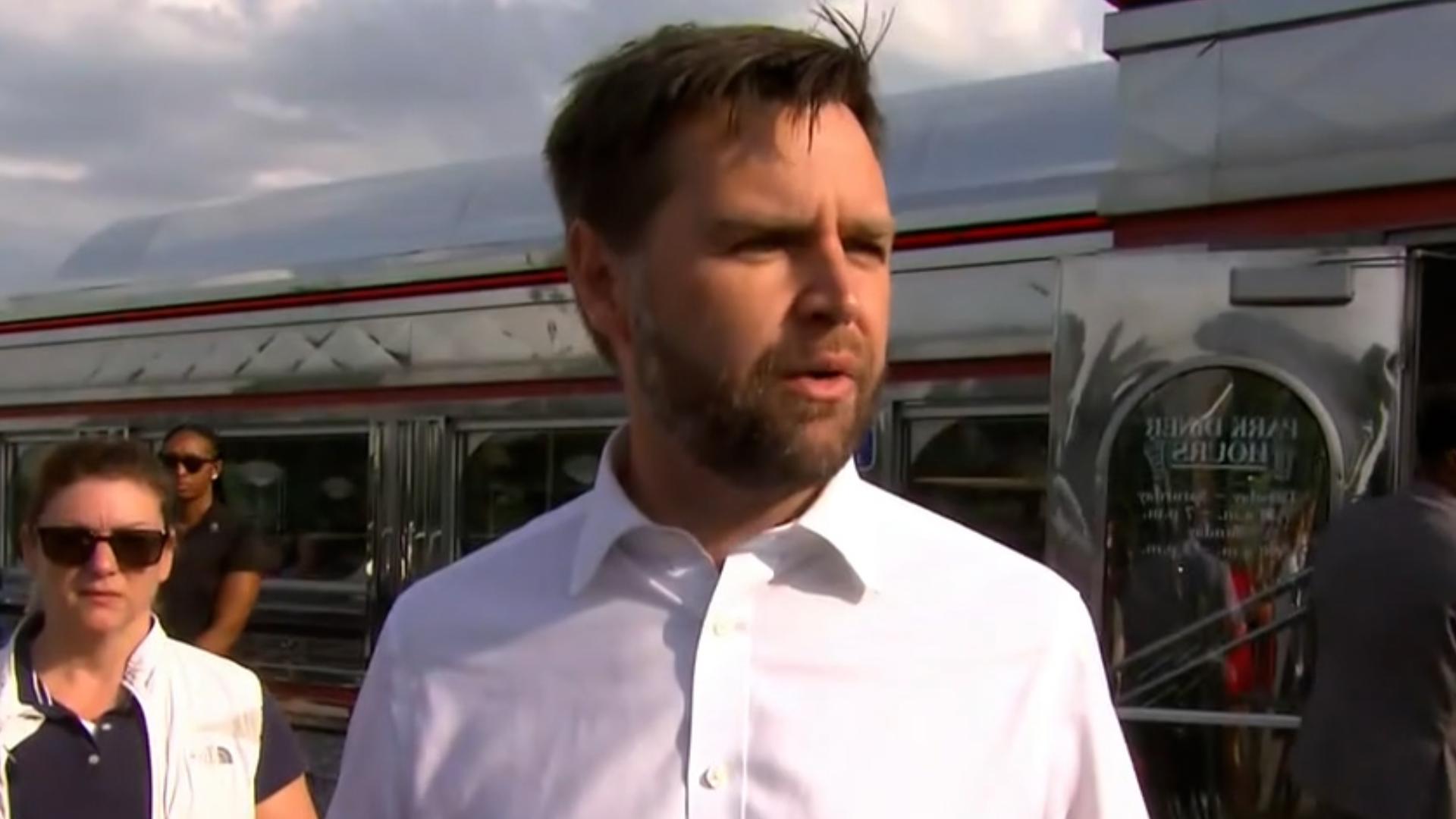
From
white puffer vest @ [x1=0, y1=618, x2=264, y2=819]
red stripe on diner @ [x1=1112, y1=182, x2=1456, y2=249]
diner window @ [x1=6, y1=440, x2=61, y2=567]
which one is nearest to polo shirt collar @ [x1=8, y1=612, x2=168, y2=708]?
white puffer vest @ [x1=0, y1=618, x2=264, y2=819]

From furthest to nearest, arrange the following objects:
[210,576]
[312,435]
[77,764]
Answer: [312,435] < [210,576] < [77,764]

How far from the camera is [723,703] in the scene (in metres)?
1.34

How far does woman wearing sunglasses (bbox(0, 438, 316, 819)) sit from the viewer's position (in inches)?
97.3

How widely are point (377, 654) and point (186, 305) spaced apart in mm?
5451

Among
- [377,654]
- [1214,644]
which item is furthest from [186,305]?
[377,654]

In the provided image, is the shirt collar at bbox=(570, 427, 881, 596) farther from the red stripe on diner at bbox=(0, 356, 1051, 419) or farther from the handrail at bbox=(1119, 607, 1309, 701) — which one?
the red stripe on diner at bbox=(0, 356, 1051, 419)

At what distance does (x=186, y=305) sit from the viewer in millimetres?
6715

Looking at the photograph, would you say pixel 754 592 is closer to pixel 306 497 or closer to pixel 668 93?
pixel 668 93

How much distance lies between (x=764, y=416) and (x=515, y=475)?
14.8ft

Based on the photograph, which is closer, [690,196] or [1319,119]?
[690,196]

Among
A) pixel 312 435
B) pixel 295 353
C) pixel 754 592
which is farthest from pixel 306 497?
pixel 754 592

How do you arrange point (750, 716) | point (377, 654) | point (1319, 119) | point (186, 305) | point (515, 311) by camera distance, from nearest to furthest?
1. point (750, 716)
2. point (377, 654)
3. point (1319, 119)
4. point (515, 311)
5. point (186, 305)

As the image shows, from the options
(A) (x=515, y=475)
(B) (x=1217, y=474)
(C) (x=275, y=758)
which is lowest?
(C) (x=275, y=758)

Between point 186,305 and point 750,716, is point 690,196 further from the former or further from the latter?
point 186,305
